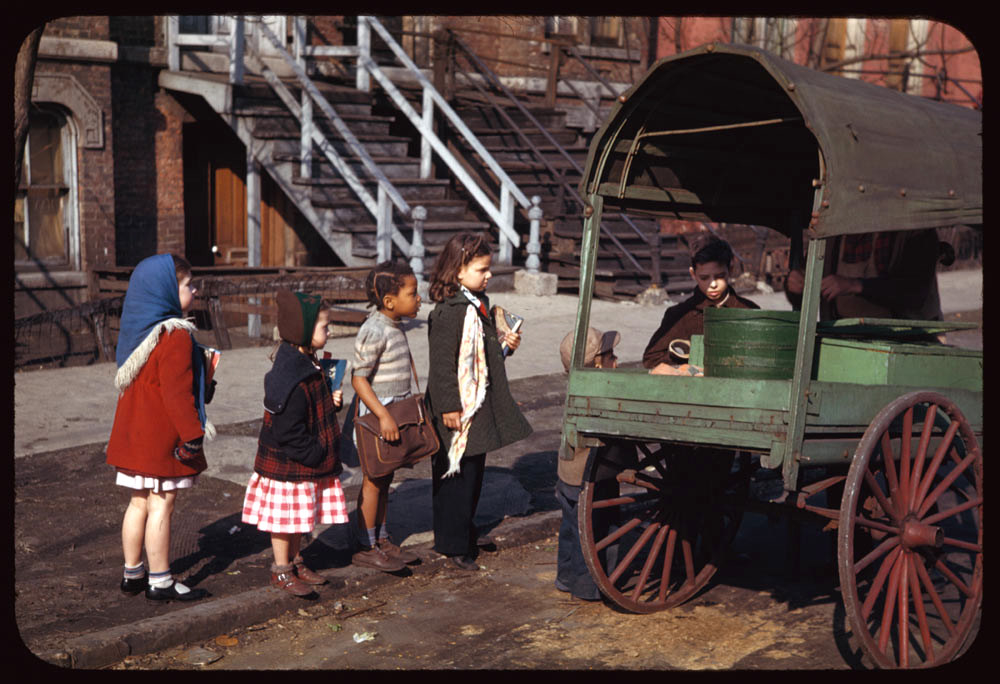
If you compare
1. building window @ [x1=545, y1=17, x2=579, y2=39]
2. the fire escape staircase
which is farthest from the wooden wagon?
building window @ [x1=545, y1=17, x2=579, y2=39]

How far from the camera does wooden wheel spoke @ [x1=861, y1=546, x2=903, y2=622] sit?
13.6 feet

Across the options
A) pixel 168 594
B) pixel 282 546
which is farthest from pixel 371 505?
pixel 168 594

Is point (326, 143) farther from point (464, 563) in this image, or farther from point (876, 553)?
point (876, 553)

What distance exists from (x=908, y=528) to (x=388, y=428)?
2444 mm

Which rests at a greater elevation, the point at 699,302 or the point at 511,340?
the point at 699,302

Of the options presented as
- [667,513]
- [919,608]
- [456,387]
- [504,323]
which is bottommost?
[919,608]

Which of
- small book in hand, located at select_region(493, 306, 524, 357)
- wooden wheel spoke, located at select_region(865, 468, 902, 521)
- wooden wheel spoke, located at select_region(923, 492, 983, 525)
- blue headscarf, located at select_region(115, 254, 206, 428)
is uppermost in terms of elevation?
blue headscarf, located at select_region(115, 254, 206, 428)

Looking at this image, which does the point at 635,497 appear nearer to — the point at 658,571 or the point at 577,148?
the point at 658,571

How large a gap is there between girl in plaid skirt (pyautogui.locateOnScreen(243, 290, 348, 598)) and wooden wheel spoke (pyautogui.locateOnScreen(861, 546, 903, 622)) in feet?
8.21

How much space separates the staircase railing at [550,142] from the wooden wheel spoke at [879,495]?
11075mm

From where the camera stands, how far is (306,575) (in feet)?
17.6

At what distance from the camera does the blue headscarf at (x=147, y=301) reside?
16.1 ft

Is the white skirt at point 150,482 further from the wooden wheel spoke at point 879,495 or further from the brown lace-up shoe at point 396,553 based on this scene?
the wooden wheel spoke at point 879,495

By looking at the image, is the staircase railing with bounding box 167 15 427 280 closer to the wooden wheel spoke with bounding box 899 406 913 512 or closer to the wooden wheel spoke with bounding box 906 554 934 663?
the wooden wheel spoke with bounding box 899 406 913 512
